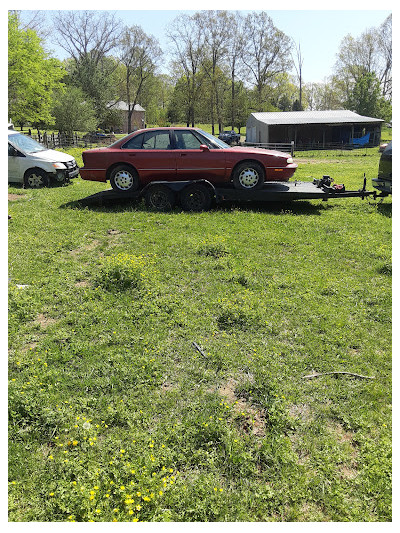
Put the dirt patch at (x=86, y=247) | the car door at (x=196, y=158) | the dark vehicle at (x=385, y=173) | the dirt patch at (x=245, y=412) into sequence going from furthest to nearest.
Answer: the dark vehicle at (x=385, y=173), the car door at (x=196, y=158), the dirt patch at (x=86, y=247), the dirt patch at (x=245, y=412)

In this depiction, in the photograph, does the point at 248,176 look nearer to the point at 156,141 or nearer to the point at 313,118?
the point at 156,141

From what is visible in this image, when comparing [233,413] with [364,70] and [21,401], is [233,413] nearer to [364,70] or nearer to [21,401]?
[21,401]

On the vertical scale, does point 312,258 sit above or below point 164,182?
below

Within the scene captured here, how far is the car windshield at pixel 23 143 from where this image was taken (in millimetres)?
12969

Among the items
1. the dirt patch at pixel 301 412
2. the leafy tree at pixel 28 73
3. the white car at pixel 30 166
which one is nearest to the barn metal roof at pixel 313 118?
the leafy tree at pixel 28 73

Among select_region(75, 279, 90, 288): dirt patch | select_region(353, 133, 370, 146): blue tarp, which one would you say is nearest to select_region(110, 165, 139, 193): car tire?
select_region(75, 279, 90, 288): dirt patch

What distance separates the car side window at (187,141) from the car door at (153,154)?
0.21 meters

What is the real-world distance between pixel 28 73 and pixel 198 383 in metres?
29.0

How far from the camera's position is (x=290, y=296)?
17.2ft

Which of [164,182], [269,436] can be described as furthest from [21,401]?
[164,182]

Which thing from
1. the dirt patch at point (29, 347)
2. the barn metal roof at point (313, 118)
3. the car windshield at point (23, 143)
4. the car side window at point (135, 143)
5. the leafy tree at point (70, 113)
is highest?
the barn metal roof at point (313, 118)

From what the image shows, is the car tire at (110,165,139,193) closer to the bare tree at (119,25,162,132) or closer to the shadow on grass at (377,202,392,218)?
the shadow on grass at (377,202,392,218)

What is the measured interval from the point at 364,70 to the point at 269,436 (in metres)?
71.0

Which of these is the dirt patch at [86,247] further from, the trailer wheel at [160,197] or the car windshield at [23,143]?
the car windshield at [23,143]
